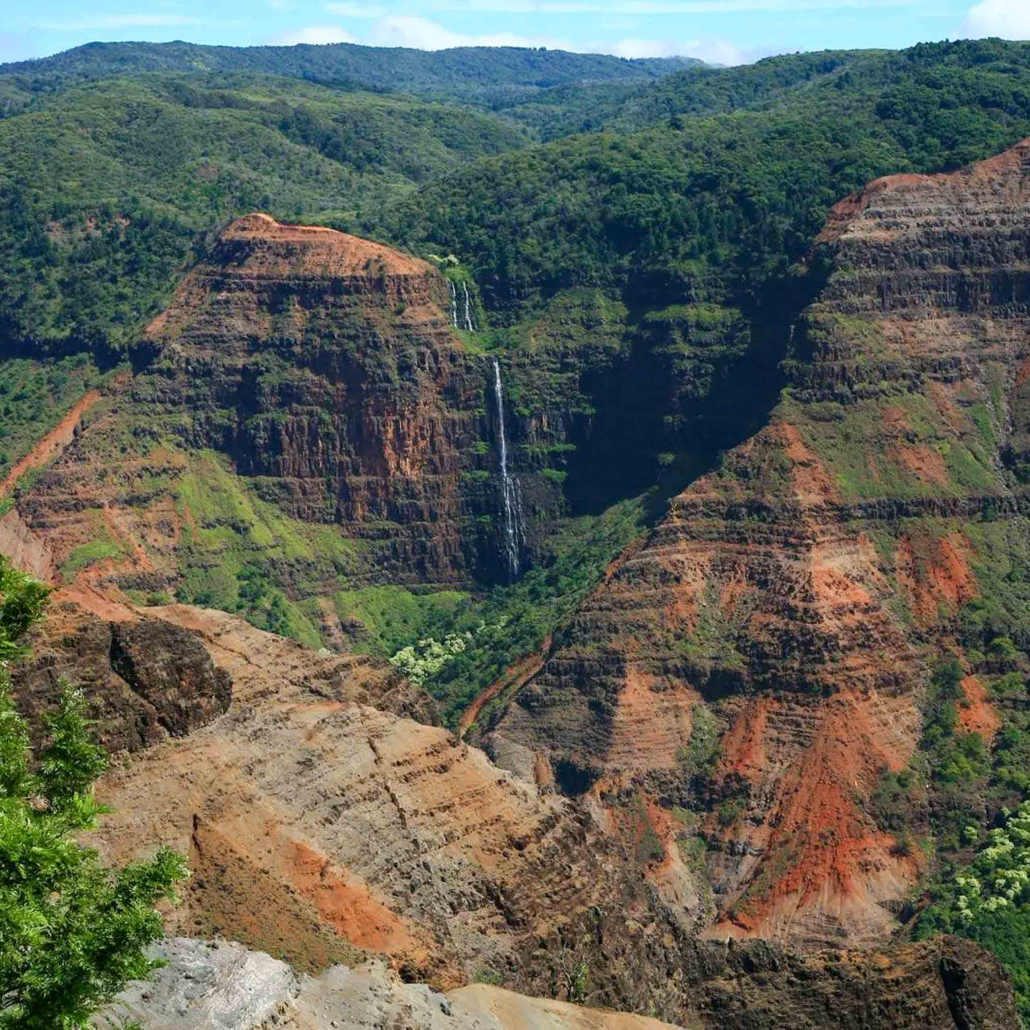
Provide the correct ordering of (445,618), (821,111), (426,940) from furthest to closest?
(821,111), (445,618), (426,940)

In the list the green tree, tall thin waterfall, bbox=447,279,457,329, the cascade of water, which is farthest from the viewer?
the cascade of water

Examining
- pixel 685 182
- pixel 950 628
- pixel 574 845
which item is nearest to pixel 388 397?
pixel 685 182

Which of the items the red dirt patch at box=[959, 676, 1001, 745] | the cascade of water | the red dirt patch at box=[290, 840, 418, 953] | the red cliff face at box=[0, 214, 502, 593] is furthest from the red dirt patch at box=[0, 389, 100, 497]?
the red dirt patch at box=[290, 840, 418, 953]

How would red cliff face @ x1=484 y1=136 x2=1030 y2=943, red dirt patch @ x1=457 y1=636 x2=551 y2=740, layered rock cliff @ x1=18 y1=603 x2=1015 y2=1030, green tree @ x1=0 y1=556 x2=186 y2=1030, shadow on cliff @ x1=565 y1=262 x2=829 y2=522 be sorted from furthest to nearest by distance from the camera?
shadow on cliff @ x1=565 y1=262 x2=829 y2=522 → red dirt patch @ x1=457 y1=636 x2=551 y2=740 → red cliff face @ x1=484 y1=136 x2=1030 y2=943 → layered rock cliff @ x1=18 y1=603 x2=1015 y2=1030 → green tree @ x1=0 y1=556 x2=186 y2=1030

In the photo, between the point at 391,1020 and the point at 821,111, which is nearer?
the point at 391,1020

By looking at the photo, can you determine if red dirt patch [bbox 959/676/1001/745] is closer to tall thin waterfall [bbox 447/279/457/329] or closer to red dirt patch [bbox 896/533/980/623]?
red dirt patch [bbox 896/533/980/623]

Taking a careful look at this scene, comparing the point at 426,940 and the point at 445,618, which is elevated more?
the point at 426,940

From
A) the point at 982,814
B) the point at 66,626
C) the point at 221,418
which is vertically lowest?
the point at 982,814

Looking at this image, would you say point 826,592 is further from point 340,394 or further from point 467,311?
point 467,311

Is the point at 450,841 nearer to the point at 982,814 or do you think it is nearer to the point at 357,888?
the point at 357,888
